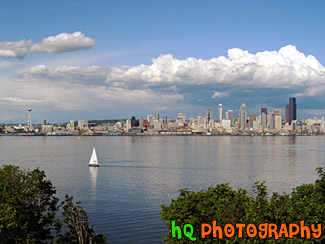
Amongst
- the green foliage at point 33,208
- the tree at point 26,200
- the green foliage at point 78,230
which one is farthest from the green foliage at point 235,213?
the tree at point 26,200

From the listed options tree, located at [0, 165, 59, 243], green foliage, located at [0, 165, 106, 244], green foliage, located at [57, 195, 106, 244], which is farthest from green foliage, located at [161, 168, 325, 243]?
tree, located at [0, 165, 59, 243]

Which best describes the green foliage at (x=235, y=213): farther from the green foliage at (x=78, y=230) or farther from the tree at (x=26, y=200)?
the tree at (x=26, y=200)

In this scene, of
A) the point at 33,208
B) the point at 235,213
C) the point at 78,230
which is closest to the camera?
the point at 235,213

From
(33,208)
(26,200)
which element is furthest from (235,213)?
(26,200)

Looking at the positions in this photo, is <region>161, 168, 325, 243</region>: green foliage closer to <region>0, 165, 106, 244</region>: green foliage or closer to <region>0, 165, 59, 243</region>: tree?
<region>0, 165, 106, 244</region>: green foliage

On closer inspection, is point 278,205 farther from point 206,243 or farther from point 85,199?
point 85,199

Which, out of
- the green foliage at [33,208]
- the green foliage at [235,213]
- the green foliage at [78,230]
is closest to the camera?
the green foliage at [235,213]

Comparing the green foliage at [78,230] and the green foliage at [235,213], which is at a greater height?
the green foliage at [235,213]

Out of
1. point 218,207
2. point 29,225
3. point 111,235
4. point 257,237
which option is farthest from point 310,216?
point 111,235

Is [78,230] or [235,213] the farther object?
[78,230]

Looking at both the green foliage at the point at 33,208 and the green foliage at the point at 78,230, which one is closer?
the green foliage at the point at 33,208

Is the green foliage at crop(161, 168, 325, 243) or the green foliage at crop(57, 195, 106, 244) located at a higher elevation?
the green foliage at crop(161, 168, 325, 243)

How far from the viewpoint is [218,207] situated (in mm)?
17172

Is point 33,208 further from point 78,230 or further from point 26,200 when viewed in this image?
point 78,230
